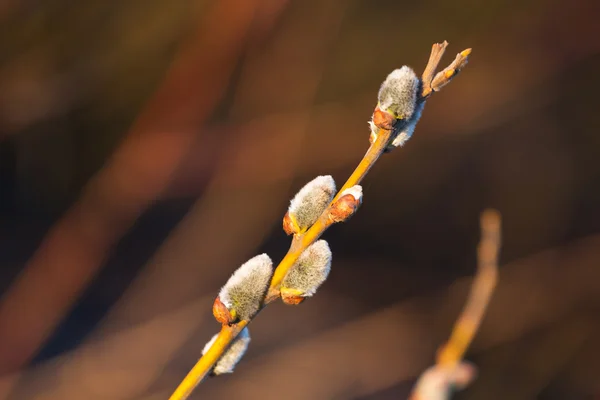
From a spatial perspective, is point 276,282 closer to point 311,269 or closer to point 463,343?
point 311,269

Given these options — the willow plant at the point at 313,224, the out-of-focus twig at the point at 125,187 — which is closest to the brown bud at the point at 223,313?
the willow plant at the point at 313,224

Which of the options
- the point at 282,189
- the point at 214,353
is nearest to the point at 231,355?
the point at 214,353

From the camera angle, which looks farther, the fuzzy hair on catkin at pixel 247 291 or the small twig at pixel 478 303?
the small twig at pixel 478 303

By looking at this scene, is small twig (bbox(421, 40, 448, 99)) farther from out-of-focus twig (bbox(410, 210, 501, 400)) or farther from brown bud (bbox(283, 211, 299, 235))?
out-of-focus twig (bbox(410, 210, 501, 400))

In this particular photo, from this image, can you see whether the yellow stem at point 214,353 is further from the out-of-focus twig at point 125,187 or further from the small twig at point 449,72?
the out-of-focus twig at point 125,187

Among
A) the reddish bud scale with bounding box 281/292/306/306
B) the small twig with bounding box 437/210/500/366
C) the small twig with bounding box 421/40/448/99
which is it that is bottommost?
the small twig with bounding box 437/210/500/366

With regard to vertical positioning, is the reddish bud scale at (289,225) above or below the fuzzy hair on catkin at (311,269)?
above

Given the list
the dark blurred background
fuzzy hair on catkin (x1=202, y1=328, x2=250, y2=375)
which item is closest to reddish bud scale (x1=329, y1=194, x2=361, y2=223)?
fuzzy hair on catkin (x1=202, y1=328, x2=250, y2=375)

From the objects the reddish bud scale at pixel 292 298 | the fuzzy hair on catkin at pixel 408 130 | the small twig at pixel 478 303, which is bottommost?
the small twig at pixel 478 303
